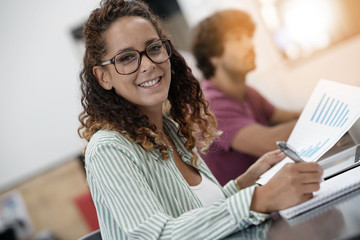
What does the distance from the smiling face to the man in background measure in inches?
26.3

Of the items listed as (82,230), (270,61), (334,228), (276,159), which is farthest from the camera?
(82,230)

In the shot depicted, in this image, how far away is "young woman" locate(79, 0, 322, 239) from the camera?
0.76 metres

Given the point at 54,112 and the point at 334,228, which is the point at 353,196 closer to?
the point at 334,228

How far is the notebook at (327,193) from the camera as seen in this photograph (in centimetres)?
74

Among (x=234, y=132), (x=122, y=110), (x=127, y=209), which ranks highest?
(x=122, y=110)

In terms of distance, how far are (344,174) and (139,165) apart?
16.3 inches

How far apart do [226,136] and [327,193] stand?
917 mm

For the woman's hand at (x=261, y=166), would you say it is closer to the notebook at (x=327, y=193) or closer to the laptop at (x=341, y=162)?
the laptop at (x=341, y=162)

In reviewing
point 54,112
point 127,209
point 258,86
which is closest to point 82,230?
point 54,112

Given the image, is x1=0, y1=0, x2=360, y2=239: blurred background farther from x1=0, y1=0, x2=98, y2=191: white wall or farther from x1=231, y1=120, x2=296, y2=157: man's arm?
x1=231, y1=120, x2=296, y2=157: man's arm

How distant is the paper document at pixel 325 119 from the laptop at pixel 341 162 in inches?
2.9

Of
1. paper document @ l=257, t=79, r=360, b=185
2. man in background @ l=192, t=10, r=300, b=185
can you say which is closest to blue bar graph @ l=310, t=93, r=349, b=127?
paper document @ l=257, t=79, r=360, b=185

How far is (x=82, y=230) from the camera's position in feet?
11.6

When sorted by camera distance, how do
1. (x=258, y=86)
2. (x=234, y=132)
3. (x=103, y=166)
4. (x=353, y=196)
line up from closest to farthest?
(x=353, y=196) < (x=103, y=166) < (x=234, y=132) < (x=258, y=86)
